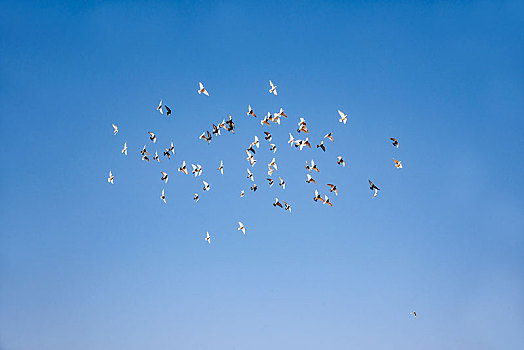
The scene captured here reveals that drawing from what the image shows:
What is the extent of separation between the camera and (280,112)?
155 feet

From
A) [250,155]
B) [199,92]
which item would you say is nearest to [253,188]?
[250,155]

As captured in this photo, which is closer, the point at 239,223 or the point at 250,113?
the point at 250,113

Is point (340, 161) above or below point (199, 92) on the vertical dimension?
below

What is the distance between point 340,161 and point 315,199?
4.38 m

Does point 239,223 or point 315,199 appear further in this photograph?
point 239,223

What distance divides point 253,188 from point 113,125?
15073mm

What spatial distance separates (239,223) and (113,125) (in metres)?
15.9

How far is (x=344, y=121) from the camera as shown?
48.2 metres

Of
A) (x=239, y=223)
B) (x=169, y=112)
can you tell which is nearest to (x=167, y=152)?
(x=169, y=112)

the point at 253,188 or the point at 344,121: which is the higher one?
the point at 344,121

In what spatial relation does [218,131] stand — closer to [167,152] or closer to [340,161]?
[167,152]

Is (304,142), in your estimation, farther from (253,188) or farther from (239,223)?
(239,223)

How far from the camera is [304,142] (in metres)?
48.1

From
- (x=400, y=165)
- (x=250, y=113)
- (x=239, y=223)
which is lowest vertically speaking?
(x=239, y=223)
